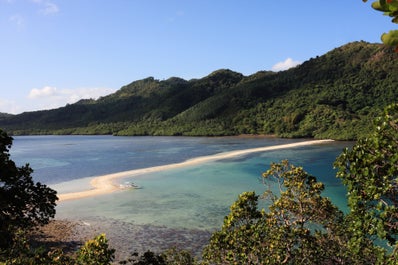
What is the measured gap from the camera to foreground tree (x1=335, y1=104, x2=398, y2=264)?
38.1 feet

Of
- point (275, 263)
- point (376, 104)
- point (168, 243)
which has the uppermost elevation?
point (376, 104)

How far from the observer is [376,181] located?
470 inches

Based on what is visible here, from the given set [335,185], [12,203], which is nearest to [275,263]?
[12,203]

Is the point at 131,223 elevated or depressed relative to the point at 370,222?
depressed

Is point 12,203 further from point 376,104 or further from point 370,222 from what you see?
point 376,104

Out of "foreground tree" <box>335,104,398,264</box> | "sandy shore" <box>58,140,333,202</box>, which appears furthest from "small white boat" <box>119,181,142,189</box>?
"foreground tree" <box>335,104,398,264</box>

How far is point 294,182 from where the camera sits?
1923 centimetres

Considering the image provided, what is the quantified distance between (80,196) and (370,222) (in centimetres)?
5009

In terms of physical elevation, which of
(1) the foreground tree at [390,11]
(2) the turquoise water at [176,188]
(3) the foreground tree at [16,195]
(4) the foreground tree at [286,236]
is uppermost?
(1) the foreground tree at [390,11]

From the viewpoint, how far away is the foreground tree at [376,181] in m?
11.6

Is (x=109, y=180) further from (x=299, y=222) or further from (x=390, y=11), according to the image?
(x=390, y=11)

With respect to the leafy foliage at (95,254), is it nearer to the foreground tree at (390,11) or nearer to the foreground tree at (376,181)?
the foreground tree at (376,181)

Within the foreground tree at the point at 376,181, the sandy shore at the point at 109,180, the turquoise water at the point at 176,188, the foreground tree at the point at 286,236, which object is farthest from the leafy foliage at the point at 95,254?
the sandy shore at the point at 109,180

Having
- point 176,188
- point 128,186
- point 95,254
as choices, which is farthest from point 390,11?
point 128,186
